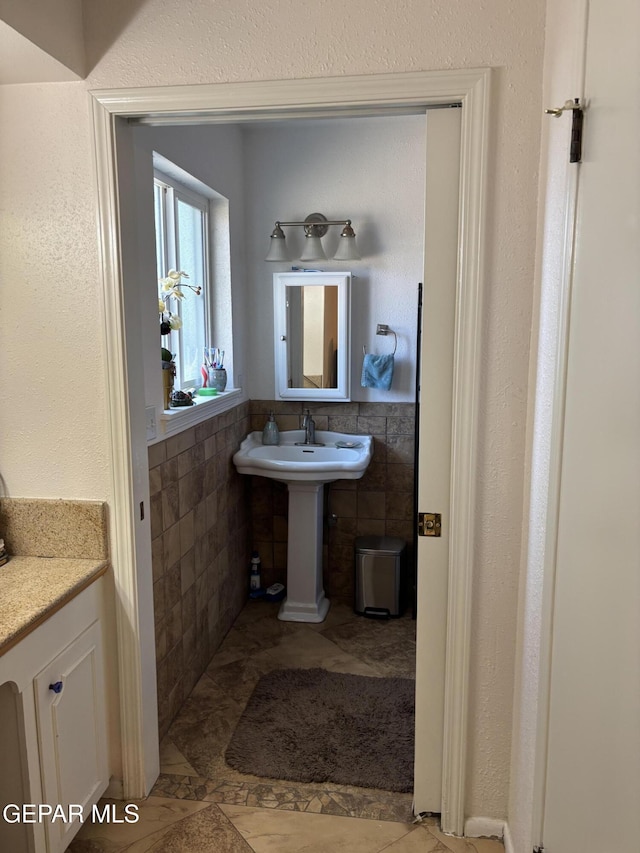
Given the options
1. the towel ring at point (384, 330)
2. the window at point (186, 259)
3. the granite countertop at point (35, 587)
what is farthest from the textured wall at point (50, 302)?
the towel ring at point (384, 330)

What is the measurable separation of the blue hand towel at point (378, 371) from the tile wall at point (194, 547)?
0.71 m

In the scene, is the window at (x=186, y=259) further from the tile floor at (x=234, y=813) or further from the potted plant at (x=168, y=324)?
the tile floor at (x=234, y=813)

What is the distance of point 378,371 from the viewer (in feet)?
11.8

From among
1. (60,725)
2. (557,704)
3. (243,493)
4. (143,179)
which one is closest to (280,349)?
(243,493)

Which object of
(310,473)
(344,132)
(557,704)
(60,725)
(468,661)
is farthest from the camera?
(344,132)

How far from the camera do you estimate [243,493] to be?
3719mm

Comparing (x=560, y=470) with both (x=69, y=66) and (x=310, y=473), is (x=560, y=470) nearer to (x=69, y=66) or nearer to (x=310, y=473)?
(x=69, y=66)

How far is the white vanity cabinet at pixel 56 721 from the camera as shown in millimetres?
1646

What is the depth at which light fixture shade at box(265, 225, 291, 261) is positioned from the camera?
3561 millimetres

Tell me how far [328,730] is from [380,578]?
3.60 ft

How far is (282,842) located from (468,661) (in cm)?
79

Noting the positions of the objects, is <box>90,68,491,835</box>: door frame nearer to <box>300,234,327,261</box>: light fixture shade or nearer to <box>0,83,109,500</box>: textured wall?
<box>0,83,109,500</box>: textured wall

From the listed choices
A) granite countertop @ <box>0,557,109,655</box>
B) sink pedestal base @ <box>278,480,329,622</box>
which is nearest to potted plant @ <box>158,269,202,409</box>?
granite countertop @ <box>0,557,109,655</box>

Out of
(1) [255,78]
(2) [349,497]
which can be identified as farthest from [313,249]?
(1) [255,78]
